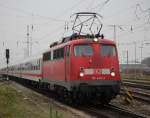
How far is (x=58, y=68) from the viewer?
21.2 meters

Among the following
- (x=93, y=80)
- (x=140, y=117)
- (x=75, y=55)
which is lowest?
(x=140, y=117)

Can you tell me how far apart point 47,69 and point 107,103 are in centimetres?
655

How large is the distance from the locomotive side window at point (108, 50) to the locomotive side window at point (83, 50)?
57cm

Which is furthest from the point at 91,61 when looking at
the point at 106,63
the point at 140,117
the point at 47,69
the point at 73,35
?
the point at 47,69

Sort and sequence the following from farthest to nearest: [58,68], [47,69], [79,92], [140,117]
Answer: [47,69] → [58,68] → [79,92] → [140,117]

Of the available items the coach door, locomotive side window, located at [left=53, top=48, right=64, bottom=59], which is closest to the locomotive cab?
the coach door

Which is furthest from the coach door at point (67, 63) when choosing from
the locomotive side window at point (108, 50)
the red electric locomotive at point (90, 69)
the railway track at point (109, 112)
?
the railway track at point (109, 112)

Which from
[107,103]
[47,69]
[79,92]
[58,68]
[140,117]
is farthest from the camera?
[47,69]

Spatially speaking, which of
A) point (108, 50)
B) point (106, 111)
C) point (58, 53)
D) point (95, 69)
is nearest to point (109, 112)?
point (106, 111)

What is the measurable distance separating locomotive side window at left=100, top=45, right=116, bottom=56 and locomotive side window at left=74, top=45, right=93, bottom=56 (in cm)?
57

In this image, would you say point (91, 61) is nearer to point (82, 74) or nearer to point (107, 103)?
point (82, 74)

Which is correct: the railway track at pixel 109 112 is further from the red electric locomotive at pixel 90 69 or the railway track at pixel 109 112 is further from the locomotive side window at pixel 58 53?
the locomotive side window at pixel 58 53

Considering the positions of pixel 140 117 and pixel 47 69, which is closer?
pixel 140 117

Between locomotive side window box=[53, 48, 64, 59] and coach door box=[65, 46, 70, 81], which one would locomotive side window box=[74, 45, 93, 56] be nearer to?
coach door box=[65, 46, 70, 81]
